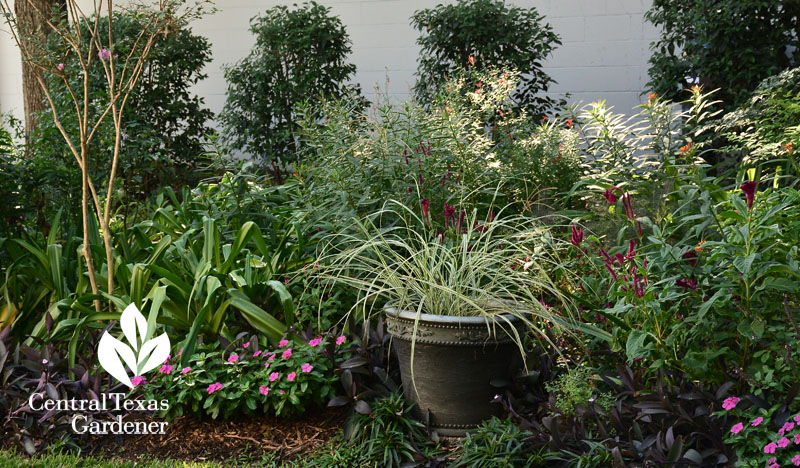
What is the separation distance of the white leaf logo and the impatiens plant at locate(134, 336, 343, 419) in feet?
0.22

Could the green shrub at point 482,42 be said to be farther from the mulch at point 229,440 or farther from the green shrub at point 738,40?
Result: the mulch at point 229,440

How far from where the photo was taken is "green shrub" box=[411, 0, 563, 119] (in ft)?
19.6

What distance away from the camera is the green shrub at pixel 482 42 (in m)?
5.98

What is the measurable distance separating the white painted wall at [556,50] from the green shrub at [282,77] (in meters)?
0.52

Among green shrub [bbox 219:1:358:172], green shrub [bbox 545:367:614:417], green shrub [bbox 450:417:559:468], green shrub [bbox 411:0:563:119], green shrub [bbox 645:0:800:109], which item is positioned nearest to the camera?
green shrub [bbox 450:417:559:468]

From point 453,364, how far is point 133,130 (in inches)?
153

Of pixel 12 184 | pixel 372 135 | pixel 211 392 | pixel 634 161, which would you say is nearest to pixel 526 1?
pixel 634 161

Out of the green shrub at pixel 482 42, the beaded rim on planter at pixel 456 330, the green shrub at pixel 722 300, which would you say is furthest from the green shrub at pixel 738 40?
the beaded rim on planter at pixel 456 330

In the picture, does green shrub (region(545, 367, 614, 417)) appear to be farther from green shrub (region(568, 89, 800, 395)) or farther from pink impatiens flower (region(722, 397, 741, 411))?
pink impatiens flower (region(722, 397, 741, 411))

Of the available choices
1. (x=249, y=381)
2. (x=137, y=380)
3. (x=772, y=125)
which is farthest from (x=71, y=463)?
(x=772, y=125)

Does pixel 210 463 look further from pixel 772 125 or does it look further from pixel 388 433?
pixel 772 125

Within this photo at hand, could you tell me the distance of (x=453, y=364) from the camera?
2664mm

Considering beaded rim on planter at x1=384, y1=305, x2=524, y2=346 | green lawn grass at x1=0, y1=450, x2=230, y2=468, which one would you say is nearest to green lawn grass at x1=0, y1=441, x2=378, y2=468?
green lawn grass at x1=0, y1=450, x2=230, y2=468

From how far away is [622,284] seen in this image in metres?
2.66
